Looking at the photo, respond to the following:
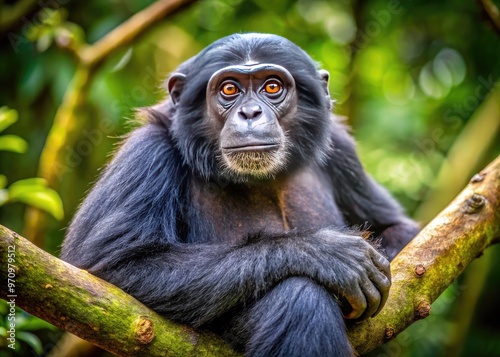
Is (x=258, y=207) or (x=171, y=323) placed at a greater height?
(x=258, y=207)

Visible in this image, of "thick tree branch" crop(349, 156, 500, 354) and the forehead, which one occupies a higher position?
the forehead

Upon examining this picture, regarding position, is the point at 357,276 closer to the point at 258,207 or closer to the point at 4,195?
the point at 258,207

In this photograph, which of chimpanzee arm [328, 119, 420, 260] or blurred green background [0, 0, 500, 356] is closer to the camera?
chimpanzee arm [328, 119, 420, 260]

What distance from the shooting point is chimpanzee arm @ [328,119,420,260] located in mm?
6312

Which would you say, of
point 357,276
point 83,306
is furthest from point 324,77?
point 83,306

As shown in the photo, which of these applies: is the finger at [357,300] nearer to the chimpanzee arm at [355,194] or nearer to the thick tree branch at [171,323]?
the thick tree branch at [171,323]

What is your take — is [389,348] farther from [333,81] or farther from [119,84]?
[119,84]

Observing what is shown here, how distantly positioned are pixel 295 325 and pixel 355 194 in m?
2.66

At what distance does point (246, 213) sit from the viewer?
5.25 metres

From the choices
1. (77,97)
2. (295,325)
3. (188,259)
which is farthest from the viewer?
(77,97)

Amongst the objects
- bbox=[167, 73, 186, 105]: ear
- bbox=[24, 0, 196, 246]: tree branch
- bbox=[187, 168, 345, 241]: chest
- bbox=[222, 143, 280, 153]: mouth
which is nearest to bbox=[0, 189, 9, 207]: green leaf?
bbox=[187, 168, 345, 241]: chest

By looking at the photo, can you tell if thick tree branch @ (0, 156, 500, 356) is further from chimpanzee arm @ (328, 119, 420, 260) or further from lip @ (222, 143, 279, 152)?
chimpanzee arm @ (328, 119, 420, 260)

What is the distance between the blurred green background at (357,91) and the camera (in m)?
8.16

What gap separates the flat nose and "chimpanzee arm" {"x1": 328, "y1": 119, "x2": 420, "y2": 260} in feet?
5.31
